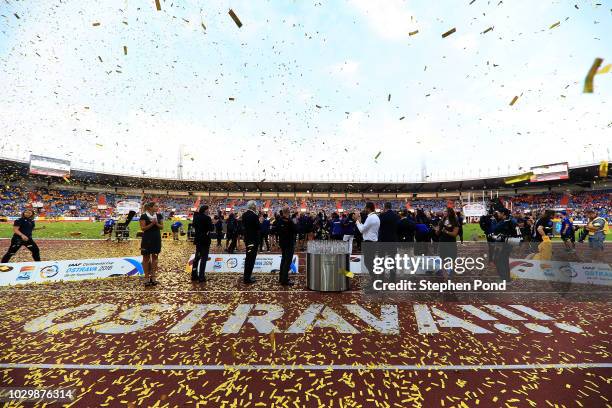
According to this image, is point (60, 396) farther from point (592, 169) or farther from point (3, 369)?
point (592, 169)

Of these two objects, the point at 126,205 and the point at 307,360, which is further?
the point at 126,205

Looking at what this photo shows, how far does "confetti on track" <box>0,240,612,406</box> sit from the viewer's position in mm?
3244

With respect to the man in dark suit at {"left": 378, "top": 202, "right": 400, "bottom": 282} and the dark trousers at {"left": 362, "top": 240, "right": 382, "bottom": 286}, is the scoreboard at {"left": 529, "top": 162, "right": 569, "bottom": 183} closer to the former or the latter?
the man in dark suit at {"left": 378, "top": 202, "right": 400, "bottom": 282}

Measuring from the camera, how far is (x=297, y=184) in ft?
206

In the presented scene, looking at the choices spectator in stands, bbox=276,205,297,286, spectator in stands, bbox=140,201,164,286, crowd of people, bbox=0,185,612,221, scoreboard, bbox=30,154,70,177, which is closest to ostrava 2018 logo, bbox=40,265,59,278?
spectator in stands, bbox=140,201,164,286

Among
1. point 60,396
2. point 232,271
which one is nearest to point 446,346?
point 60,396

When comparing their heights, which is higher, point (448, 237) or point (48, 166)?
point (48, 166)

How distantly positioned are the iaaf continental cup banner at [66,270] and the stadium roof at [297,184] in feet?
160

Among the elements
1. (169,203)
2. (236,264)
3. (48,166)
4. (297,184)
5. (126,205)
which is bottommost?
(236,264)

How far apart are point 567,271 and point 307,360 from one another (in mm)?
8707

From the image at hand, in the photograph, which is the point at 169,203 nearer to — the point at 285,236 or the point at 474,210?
the point at 474,210

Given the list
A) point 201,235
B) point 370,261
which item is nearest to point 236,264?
point 201,235

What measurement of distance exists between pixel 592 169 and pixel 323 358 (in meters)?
61.5

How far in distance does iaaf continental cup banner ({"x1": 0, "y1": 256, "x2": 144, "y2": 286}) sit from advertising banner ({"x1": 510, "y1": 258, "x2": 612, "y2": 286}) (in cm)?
1242
